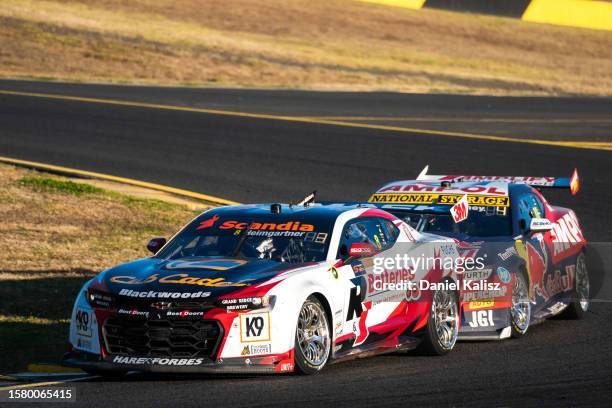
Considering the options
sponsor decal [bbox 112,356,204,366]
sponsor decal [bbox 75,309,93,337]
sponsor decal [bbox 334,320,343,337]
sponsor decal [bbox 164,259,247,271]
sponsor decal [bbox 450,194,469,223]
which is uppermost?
sponsor decal [bbox 450,194,469,223]

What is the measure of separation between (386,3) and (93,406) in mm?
49057

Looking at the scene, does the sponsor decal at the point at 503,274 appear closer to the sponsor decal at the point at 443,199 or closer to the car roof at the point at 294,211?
the sponsor decal at the point at 443,199

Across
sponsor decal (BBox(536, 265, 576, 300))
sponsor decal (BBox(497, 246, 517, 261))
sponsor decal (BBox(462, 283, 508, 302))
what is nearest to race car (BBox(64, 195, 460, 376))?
sponsor decal (BBox(462, 283, 508, 302))

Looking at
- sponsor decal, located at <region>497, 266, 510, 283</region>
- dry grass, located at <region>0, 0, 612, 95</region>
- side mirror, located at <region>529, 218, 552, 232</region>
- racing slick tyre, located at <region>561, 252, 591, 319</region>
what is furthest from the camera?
dry grass, located at <region>0, 0, 612, 95</region>

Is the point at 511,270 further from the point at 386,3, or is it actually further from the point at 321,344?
the point at 386,3

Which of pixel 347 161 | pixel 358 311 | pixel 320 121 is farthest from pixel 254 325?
pixel 320 121

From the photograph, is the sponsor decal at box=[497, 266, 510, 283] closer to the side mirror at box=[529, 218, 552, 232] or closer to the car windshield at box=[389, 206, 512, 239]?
the side mirror at box=[529, 218, 552, 232]

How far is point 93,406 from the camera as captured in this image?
27.7 feet

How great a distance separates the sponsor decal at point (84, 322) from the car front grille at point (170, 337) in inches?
12.0

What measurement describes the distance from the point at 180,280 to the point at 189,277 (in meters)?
0.10

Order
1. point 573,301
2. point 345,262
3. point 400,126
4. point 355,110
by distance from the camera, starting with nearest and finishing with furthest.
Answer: point 345,262
point 573,301
point 400,126
point 355,110

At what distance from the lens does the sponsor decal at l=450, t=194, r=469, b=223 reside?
12195 mm

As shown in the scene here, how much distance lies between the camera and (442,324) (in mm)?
11141

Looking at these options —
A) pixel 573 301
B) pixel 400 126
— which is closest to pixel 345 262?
pixel 573 301
